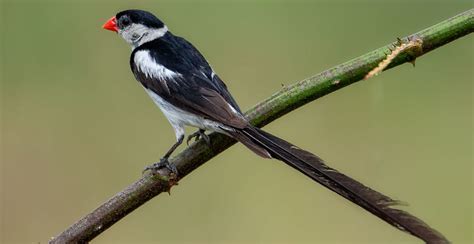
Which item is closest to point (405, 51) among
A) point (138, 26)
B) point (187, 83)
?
point (187, 83)

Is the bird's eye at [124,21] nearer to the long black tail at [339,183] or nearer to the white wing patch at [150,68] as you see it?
the white wing patch at [150,68]

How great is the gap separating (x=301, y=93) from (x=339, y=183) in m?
0.29

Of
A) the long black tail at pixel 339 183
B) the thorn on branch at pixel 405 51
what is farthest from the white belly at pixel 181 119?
the thorn on branch at pixel 405 51

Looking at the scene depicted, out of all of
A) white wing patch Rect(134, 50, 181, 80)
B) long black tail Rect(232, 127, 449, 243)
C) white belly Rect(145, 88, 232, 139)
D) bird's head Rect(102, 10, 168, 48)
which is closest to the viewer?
long black tail Rect(232, 127, 449, 243)

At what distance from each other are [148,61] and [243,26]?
255 centimetres

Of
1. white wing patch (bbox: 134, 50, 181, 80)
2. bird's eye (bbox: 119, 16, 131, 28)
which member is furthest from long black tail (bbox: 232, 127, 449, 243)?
bird's eye (bbox: 119, 16, 131, 28)

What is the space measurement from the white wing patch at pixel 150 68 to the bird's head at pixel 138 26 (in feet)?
0.44

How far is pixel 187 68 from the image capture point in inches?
120

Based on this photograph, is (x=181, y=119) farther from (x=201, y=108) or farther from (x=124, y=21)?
(x=124, y=21)

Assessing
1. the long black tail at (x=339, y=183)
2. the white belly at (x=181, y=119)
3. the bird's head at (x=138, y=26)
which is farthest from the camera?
Result: the bird's head at (x=138, y=26)

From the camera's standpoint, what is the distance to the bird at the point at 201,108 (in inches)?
78.8

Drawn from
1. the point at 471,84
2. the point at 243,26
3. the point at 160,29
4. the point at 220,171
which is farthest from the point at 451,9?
the point at 160,29

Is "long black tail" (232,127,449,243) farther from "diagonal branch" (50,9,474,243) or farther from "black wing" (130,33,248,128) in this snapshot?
"black wing" (130,33,248,128)

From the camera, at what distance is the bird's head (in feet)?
11.0
